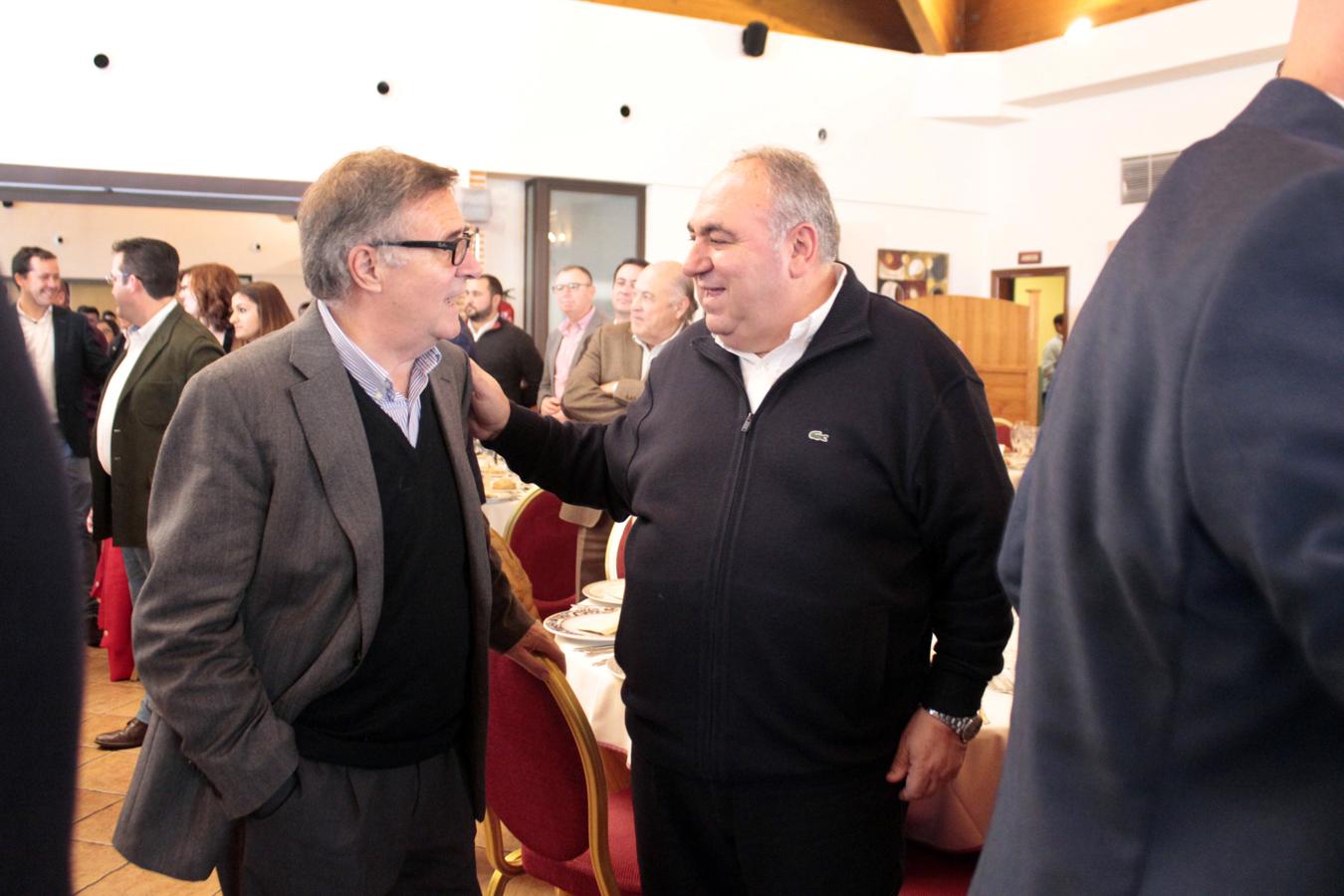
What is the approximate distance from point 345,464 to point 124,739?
138 inches

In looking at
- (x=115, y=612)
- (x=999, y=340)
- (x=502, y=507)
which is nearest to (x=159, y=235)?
(x=999, y=340)

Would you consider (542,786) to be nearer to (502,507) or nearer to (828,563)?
(828,563)

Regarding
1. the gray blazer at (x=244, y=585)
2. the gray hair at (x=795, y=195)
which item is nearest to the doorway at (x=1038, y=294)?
the gray hair at (x=795, y=195)

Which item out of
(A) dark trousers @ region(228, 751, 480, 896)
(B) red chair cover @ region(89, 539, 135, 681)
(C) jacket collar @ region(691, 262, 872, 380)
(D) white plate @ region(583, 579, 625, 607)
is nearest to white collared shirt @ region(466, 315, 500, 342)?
(B) red chair cover @ region(89, 539, 135, 681)

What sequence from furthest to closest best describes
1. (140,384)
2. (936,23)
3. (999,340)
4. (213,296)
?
(936,23) < (999,340) < (213,296) < (140,384)

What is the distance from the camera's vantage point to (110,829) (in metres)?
3.81

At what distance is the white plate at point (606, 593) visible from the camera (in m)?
3.22

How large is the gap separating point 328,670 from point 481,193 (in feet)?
29.7

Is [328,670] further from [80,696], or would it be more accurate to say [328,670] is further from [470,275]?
[80,696]

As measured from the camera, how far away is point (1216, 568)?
0.87m

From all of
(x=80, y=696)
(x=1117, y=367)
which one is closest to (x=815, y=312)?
(x=1117, y=367)

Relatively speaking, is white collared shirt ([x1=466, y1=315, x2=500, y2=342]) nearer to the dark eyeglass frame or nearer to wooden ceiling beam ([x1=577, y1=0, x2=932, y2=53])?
wooden ceiling beam ([x1=577, y1=0, x2=932, y2=53])

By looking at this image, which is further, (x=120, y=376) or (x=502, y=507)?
(x=502, y=507)

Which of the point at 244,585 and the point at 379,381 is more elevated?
the point at 379,381
